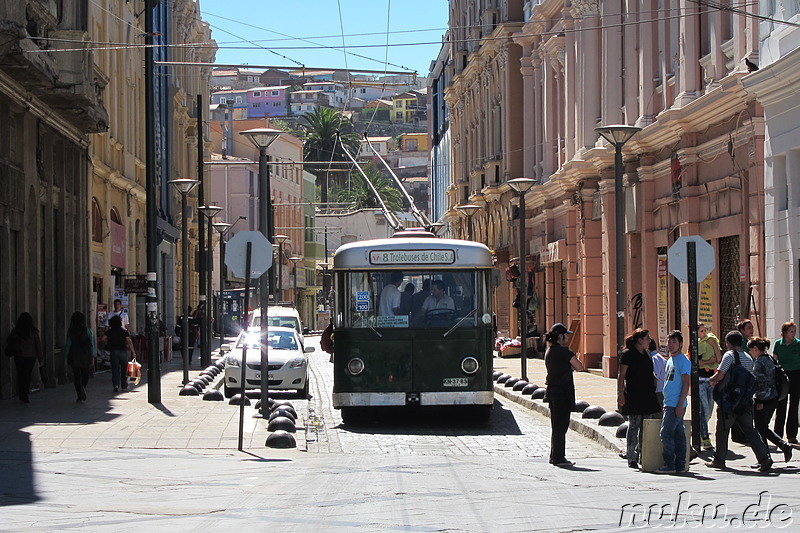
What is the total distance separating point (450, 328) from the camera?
19766 mm

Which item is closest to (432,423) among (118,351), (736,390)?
(736,390)

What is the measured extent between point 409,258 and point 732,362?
634cm

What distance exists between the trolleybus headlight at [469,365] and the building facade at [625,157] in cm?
→ 515

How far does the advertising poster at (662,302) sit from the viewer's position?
A: 2867 centimetres

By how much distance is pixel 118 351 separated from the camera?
1033 inches

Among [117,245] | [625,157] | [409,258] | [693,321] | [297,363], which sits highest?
[625,157]

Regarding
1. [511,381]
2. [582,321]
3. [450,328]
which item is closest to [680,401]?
[450,328]

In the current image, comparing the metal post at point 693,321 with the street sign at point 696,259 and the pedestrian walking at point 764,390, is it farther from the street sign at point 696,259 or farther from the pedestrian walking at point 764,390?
the pedestrian walking at point 764,390

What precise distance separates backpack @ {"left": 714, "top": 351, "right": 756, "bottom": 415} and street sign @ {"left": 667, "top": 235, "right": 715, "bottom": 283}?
56.0 inches

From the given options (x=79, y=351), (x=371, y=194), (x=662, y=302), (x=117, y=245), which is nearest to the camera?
(x=79, y=351)

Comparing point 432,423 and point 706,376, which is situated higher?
point 706,376

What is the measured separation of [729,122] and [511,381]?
855 cm

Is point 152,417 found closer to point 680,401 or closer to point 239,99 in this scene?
point 680,401

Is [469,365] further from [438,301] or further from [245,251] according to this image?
[245,251]
